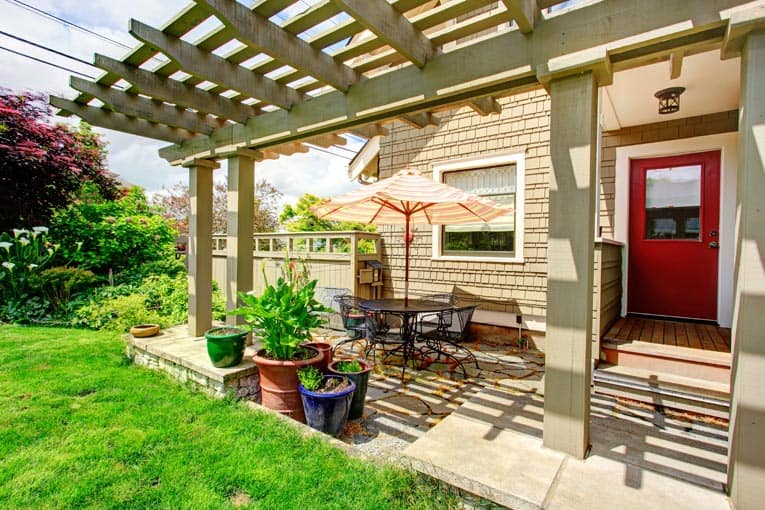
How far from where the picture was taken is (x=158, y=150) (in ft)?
17.1

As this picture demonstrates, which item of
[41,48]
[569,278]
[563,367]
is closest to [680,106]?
[569,278]

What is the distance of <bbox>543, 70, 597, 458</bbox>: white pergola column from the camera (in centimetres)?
216

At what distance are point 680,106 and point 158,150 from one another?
6592mm

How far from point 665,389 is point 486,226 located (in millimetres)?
3239

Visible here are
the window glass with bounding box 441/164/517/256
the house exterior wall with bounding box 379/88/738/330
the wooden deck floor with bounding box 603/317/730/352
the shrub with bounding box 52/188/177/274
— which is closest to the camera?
the wooden deck floor with bounding box 603/317/730/352

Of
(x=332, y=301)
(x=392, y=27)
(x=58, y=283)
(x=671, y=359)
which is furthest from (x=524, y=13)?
(x=58, y=283)

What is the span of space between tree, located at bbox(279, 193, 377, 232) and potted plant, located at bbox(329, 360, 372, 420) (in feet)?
28.4

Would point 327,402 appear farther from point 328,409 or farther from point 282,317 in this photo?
Answer: point 282,317

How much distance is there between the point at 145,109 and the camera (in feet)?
12.9

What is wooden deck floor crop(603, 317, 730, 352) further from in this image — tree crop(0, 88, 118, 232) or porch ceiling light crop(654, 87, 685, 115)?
tree crop(0, 88, 118, 232)

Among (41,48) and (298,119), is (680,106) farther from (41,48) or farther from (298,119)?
(41,48)

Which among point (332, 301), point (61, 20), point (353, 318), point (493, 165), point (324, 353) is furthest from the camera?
point (61, 20)

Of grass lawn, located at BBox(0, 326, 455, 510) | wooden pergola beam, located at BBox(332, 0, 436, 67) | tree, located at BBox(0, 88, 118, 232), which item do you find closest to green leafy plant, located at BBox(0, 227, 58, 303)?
tree, located at BBox(0, 88, 118, 232)

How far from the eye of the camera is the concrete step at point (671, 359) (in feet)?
11.0
